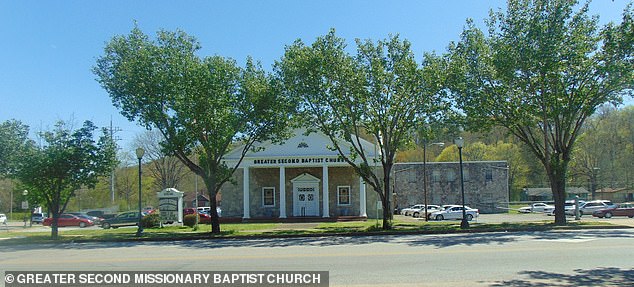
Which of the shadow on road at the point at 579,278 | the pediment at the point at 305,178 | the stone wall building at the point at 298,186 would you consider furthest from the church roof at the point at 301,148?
the shadow on road at the point at 579,278

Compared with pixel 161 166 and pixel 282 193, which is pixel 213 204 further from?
pixel 161 166

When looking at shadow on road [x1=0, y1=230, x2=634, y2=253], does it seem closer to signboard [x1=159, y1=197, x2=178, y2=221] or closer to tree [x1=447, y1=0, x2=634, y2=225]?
tree [x1=447, y1=0, x2=634, y2=225]

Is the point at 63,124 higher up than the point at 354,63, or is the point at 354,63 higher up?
the point at 354,63

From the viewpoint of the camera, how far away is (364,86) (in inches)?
1025

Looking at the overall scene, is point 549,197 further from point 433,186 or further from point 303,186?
point 303,186

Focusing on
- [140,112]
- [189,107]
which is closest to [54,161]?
[140,112]

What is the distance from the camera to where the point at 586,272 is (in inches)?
440

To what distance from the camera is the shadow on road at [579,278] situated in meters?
9.88

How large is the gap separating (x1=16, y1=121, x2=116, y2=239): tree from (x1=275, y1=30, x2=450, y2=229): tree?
998 centimetres

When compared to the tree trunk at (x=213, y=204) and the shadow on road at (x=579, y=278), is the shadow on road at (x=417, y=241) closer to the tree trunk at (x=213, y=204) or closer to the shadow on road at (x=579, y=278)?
the tree trunk at (x=213, y=204)

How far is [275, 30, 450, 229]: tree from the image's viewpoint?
25.7 meters

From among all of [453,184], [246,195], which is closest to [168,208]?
[246,195]

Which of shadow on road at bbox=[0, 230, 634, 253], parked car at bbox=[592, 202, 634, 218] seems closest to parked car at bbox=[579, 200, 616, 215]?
parked car at bbox=[592, 202, 634, 218]

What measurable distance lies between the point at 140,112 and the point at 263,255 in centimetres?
1438
